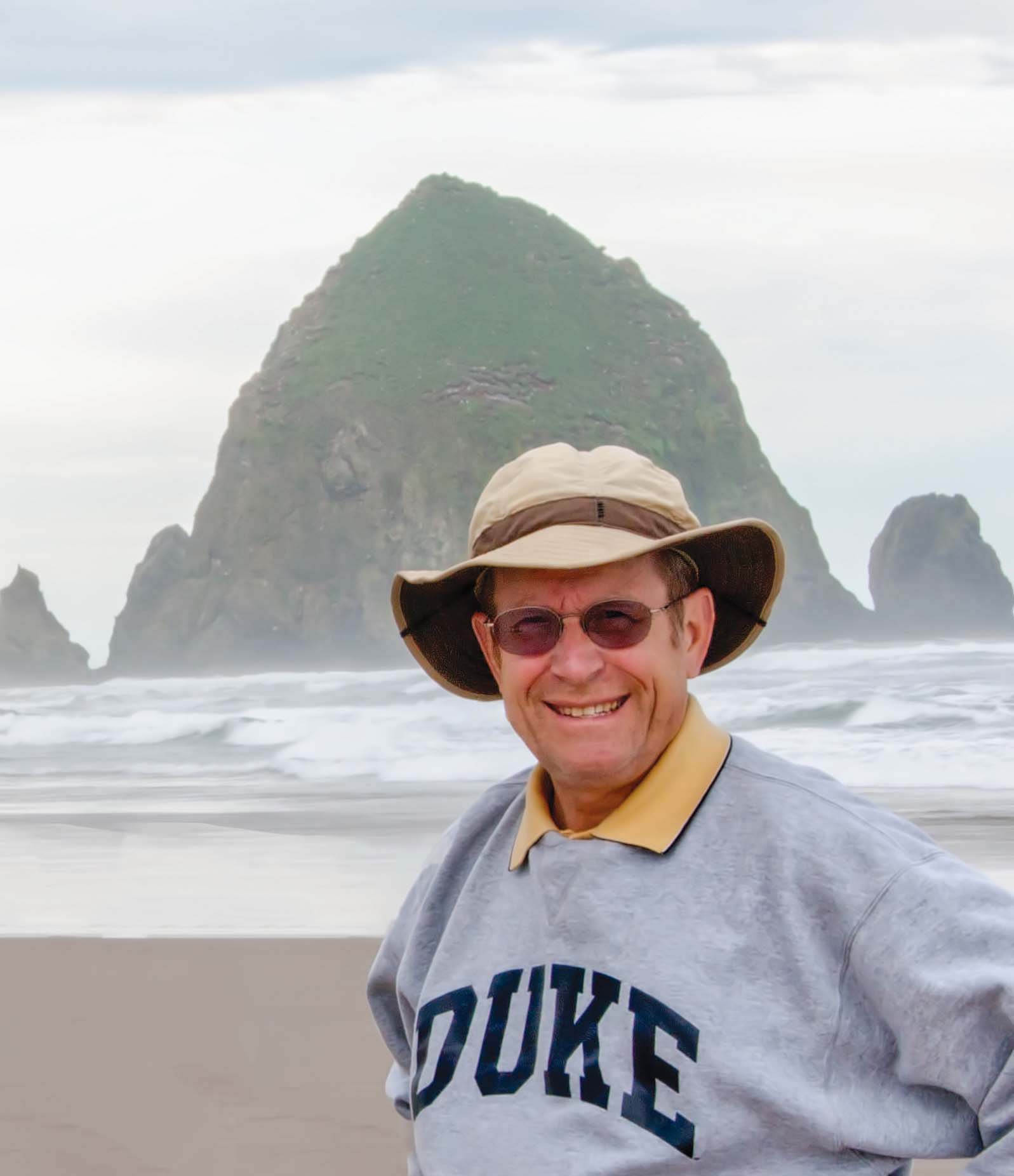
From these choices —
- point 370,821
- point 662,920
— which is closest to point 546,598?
point 662,920

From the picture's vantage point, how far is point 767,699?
843 inches

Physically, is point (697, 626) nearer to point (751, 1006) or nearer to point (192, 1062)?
point (751, 1006)

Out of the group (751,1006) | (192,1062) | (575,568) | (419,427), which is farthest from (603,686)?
(419,427)

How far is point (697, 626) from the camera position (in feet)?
6.39

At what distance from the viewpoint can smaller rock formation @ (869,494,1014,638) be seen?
3521 inches

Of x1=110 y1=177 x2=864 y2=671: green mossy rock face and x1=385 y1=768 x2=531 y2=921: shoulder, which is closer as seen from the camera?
x1=385 y1=768 x2=531 y2=921: shoulder

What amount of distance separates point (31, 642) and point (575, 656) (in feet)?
300

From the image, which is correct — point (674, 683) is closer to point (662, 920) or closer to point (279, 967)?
point (662, 920)

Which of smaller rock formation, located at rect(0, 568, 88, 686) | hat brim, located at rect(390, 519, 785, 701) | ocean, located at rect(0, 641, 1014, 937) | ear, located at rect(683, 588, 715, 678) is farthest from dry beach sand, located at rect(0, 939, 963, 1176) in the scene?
smaller rock formation, located at rect(0, 568, 88, 686)

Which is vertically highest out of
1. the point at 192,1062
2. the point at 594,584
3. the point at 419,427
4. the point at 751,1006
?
the point at 419,427

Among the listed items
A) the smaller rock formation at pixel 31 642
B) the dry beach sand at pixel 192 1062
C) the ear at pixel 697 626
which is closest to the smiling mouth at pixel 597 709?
the ear at pixel 697 626

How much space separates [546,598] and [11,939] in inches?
198

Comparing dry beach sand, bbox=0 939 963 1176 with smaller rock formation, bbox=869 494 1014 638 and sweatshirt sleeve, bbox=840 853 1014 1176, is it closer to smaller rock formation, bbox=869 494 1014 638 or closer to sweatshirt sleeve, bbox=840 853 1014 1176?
sweatshirt sleeve, bbox=840 853 1014 1176

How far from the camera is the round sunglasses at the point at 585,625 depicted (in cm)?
183
